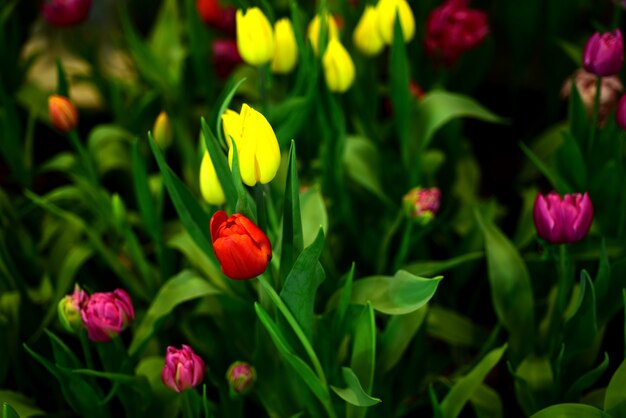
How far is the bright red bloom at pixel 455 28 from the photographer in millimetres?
1037

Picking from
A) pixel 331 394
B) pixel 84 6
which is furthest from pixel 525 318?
pixel 84 6

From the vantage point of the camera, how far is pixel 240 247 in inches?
23.7

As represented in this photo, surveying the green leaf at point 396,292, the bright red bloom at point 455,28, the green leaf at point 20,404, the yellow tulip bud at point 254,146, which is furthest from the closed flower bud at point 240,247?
the bright red bloom at point 455,28

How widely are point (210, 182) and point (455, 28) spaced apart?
445 mm

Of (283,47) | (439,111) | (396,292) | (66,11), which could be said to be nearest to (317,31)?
(283,47)

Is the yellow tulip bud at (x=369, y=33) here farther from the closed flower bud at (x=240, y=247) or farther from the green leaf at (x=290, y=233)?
the closed flower bud at (x=240, y=247)

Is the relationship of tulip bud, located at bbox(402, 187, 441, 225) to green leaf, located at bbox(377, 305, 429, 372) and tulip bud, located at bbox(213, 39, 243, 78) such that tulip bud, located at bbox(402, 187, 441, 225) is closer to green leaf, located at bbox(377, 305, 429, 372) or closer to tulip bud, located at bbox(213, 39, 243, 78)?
green leaf, located at bbox(377, 305, 429, 372)

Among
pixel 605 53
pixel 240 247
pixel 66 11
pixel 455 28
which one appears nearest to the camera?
pixel 240 247

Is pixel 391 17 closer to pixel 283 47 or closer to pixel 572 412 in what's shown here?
pixel 283 47

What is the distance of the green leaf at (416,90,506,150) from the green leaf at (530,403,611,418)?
1.24ft

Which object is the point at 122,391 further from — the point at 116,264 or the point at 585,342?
the point at 585,342

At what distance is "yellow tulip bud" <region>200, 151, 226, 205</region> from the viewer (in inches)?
28.7

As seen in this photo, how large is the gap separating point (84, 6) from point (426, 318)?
2.08 ft

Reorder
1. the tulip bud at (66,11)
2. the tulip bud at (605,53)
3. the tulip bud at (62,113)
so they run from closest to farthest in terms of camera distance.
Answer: the tulip bud at (605,53) → the tulip bud at (62,113) → the tulip bud at (66,11)
